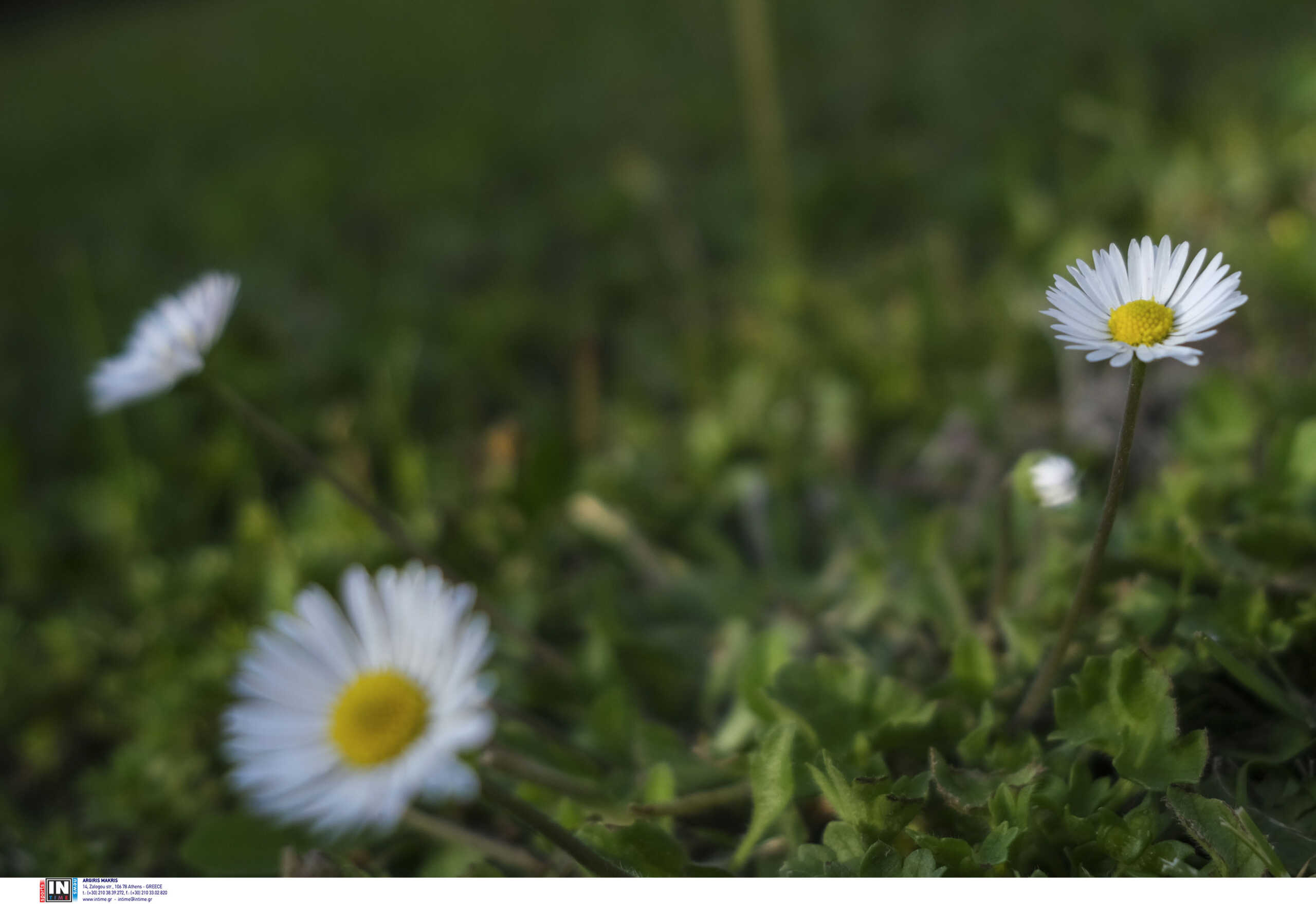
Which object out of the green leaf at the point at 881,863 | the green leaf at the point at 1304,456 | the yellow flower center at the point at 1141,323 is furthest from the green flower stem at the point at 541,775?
the green leaf at the point at 1304,456

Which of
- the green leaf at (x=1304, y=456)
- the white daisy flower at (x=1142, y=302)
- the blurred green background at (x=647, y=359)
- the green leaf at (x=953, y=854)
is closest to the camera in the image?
the white daisy flower at (x=1142, y=302)

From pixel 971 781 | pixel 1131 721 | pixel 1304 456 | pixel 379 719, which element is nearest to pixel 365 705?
pixel 379 719

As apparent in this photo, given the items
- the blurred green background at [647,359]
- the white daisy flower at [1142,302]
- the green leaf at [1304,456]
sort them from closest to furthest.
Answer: the white daisy flower at [1142,302] < the green leaf at [1304,456] < the blurred green background at [647,359]

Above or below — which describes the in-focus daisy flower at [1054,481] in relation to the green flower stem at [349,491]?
below

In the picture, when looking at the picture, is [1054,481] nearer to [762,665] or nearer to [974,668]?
[974,668]

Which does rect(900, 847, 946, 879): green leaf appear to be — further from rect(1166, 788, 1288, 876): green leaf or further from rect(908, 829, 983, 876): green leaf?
rect(1166, 788, 1288, 876): green leaf

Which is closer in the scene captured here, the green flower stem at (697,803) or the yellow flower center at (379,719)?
the yellow flower center at (379,719)

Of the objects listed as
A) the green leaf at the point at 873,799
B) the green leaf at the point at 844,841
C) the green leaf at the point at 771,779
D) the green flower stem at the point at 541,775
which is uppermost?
the green flower stem at the point at 541,775

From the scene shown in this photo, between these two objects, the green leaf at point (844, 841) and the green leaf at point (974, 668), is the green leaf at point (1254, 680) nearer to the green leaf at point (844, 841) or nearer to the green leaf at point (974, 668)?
the green leaf at point (974, 668)

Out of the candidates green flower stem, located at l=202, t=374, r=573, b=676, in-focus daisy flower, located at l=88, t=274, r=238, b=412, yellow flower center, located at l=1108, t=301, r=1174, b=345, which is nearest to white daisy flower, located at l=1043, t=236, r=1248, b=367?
yellow flower center, located at l=1108, t=301, r=1174, b=345
